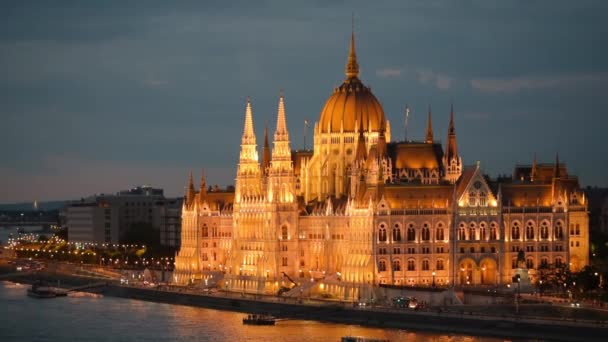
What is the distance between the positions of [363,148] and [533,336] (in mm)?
45953

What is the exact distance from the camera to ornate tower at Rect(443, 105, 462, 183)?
608 feet

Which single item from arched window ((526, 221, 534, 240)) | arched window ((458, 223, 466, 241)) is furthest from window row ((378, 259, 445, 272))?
arched window ((526, 221, 534, 240))

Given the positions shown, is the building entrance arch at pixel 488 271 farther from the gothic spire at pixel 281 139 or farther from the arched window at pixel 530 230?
the gothic spire at pixel 281 139

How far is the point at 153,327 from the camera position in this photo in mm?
163625

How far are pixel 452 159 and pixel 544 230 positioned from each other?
13449mm

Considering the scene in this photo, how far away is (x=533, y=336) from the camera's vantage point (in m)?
147

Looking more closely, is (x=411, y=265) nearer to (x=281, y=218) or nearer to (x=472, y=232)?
(x=472, y=232)

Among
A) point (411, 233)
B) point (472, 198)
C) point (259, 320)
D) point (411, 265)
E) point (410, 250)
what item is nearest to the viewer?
point (259, 320)

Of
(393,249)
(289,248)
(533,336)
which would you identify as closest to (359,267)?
(393,249)

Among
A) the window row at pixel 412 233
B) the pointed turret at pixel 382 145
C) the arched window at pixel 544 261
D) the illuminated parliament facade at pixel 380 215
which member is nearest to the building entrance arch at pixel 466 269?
the illuminated parliament facade at pixel 380 215

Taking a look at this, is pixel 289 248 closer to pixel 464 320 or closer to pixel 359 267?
pixel 359 267

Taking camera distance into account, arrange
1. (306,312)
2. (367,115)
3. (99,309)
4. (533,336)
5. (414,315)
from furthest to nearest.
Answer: (367,115) → (99,309) → (306,312) → (414,315) → (533,336)

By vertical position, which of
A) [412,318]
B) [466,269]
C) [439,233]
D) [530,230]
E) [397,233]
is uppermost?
[530,230]

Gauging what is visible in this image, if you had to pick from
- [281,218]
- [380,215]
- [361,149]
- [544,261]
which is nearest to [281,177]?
[281,218]
